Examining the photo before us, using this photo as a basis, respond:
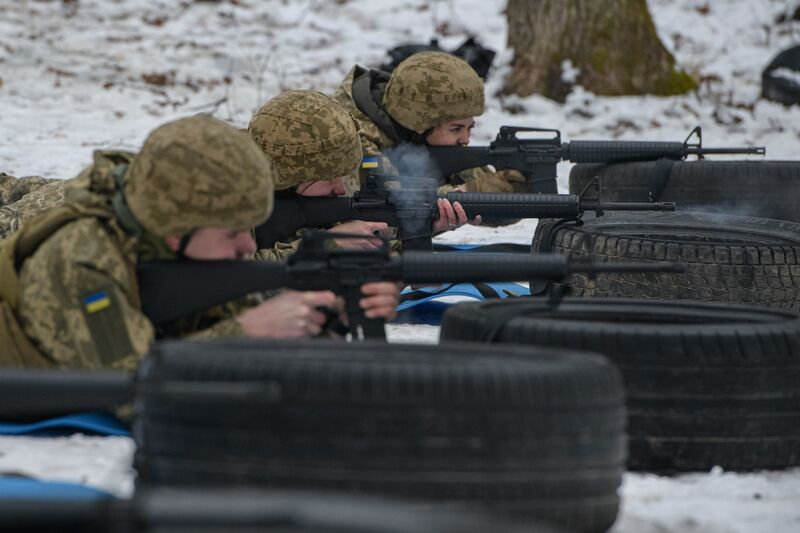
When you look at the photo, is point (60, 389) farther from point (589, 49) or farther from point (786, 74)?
point (786, 74)

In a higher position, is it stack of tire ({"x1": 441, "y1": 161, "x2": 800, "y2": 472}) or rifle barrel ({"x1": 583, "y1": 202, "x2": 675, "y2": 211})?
stack of tire ({"x1": 441, "y1": 161, "x2": 800, "y2": 472})

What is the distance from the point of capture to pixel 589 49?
11.9 meters

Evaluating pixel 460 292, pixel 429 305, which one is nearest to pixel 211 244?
pixel 429 305

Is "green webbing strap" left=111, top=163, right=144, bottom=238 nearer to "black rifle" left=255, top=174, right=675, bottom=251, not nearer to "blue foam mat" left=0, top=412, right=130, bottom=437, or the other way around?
"blue foam mat" left=0, top=412, right=130, bottom=437

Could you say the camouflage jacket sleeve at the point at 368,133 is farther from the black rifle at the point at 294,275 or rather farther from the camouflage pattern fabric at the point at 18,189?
the black rifle at the point at 294,275

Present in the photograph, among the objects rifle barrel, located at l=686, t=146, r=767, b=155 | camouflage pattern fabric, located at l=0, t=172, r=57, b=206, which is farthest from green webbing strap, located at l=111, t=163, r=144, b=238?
rifle barrel, located at l=686, t=146, r=767, b=155

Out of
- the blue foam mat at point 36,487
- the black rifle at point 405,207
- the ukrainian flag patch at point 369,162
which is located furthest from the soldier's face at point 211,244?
the ukrainian flag patch at point 369,162

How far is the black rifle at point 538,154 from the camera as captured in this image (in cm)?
730

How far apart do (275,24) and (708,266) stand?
10599 millimetres

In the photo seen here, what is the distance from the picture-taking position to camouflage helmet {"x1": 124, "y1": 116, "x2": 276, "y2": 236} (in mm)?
3273

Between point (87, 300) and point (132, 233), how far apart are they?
9.4 inches

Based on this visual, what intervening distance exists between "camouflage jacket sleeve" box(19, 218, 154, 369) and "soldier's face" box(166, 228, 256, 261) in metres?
0.16

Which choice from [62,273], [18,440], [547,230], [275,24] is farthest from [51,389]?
[275,24]

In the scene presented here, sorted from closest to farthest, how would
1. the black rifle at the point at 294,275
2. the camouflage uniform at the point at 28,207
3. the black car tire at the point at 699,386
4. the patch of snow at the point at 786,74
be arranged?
the black car tire at the point at 699,386, the black rifle at the point at 294,275, the camouflage uniform at the point at 28,207, the patch of snow at the point at 786,74
